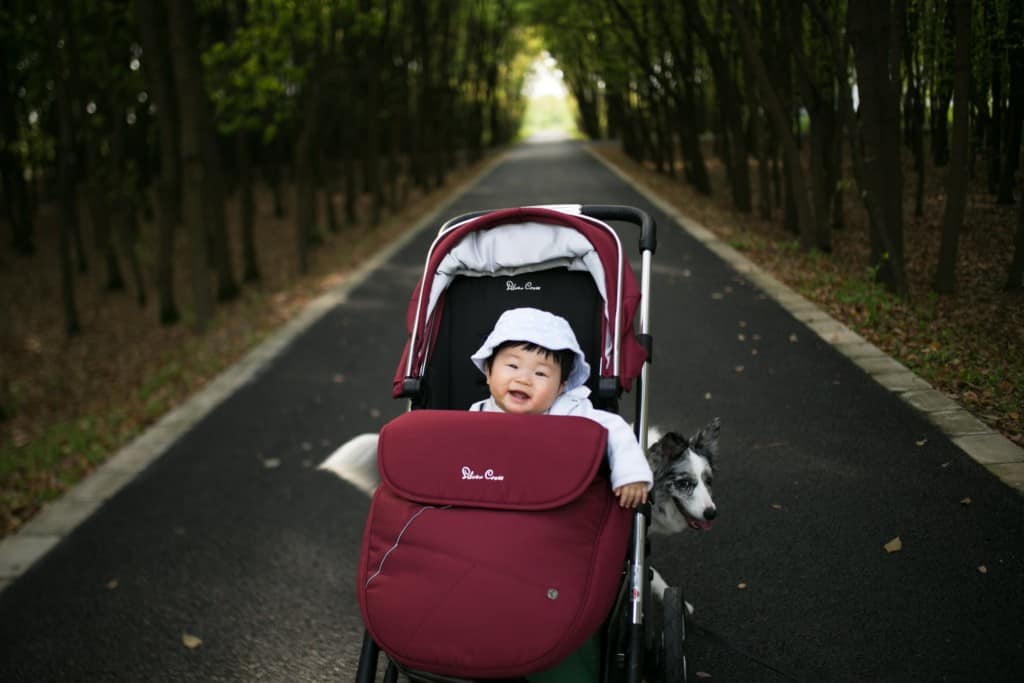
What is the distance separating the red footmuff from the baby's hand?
4 centimetres

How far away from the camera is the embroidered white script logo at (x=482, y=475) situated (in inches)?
92.2

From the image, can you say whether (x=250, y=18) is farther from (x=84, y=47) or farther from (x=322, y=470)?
(x=322, y=470)

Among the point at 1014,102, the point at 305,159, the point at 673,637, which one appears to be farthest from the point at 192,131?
the point at 673,637

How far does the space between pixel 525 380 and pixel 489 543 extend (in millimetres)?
653

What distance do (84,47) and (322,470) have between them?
12.5m

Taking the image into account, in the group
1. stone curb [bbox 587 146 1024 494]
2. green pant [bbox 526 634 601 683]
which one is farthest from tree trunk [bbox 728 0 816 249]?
green pant [bbox 526 634 601 683]

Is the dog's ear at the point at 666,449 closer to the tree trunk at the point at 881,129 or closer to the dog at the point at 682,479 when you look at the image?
the dog at the point at 682,479

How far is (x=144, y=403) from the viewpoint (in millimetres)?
8328

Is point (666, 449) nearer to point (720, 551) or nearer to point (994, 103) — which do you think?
point (720, 551)

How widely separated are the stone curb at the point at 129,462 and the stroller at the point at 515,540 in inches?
134

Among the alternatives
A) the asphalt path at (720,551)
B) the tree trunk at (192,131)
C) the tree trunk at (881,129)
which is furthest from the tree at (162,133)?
the tree trunk at (881,129)

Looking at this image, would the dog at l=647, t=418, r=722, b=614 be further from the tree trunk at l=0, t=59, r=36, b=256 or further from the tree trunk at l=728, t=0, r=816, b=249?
the tree trunk at l=0, t=59, r=36, b=256

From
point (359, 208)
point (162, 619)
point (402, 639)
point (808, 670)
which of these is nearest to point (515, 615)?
point (402, 639)

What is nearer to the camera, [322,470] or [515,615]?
[515,615]
